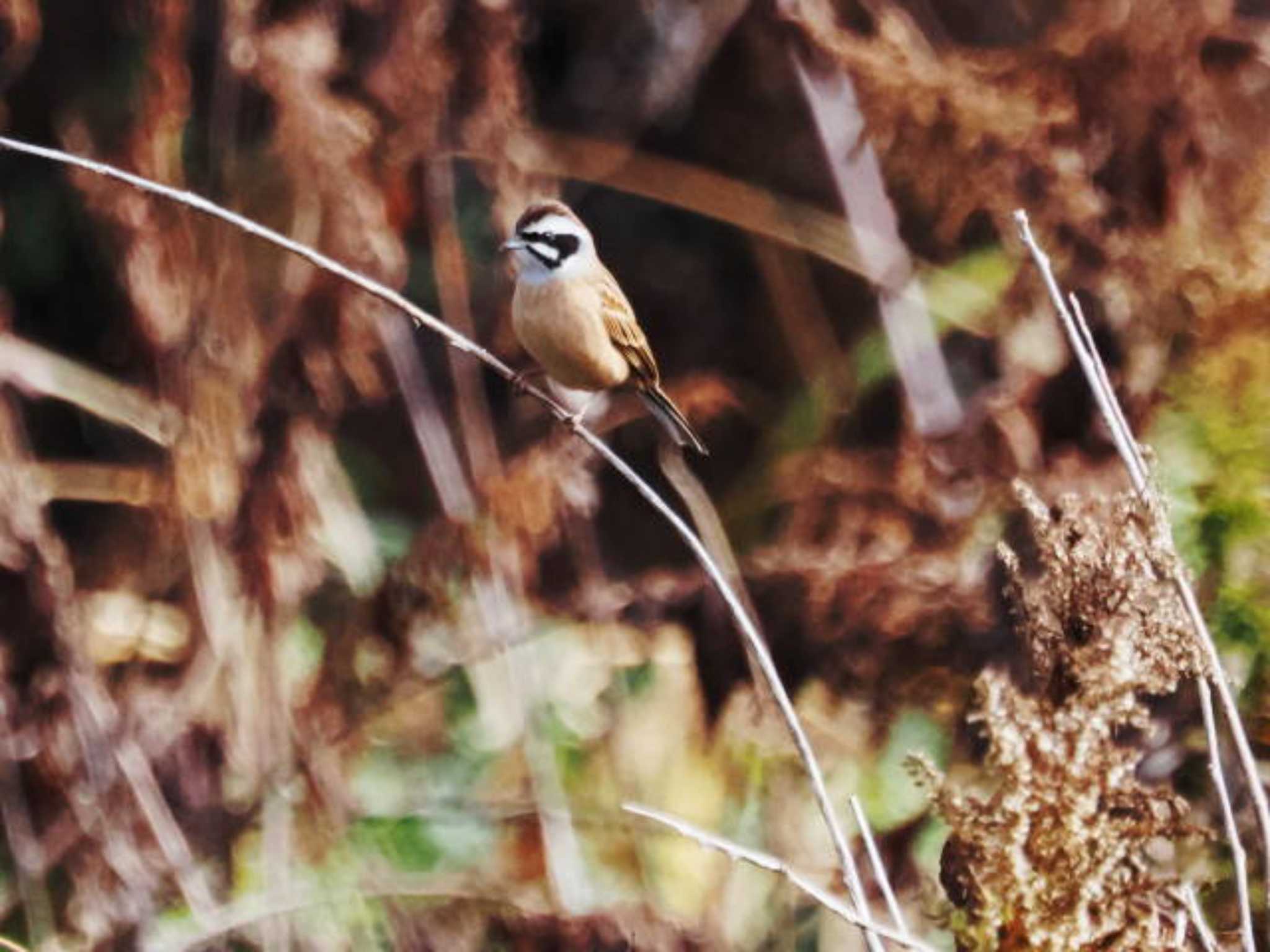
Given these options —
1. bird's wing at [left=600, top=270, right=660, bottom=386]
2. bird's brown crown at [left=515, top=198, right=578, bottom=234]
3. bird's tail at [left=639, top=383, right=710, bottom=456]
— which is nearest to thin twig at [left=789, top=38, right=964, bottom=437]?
bird's tail at [left=639, top=383, right=710, bottom=456]

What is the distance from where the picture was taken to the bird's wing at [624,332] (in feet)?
14.0

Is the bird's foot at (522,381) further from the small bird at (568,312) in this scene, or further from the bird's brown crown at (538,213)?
the bird's brown crown at (538,213)

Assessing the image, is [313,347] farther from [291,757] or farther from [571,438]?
[291,757]

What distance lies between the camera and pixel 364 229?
15.6 ft

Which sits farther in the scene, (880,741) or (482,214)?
(482,214)

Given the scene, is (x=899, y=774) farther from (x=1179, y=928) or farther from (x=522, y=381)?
(x=1179, y=928)

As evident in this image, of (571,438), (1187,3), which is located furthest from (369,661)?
(1187,3)

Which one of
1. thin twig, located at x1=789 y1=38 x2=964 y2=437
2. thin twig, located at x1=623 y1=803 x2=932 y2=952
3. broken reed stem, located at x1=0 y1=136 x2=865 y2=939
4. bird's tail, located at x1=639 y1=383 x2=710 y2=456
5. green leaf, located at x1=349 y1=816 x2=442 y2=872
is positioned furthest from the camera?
thin twig, located at x1=789 y1=38 x2=964 y2=437

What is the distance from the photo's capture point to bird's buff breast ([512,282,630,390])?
4.21 meters

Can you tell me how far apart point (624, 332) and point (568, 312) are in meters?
0.13

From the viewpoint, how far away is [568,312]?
4234mm

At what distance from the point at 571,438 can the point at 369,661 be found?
69 centimetres

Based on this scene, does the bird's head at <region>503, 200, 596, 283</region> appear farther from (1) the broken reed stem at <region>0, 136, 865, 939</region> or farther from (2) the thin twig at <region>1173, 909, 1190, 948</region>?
(2) the thin twig at <region>1173, 909, 1190, 948</region>

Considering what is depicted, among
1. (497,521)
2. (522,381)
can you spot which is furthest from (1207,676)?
(497,521)
